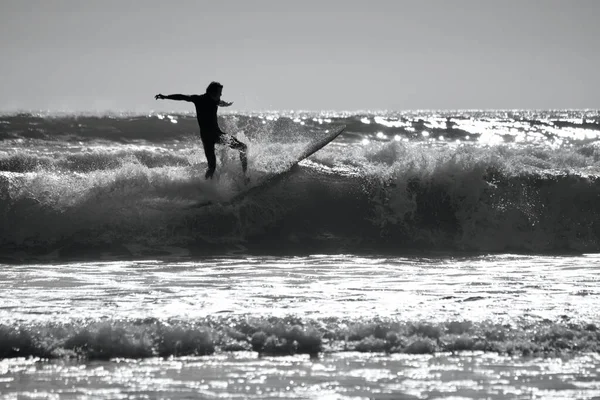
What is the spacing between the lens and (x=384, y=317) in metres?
6.27

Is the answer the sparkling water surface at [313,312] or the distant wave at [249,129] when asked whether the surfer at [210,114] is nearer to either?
the sparkling water surface at [313,312]

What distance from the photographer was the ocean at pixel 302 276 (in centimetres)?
532

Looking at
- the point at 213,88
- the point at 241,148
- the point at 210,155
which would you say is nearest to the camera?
the point at 213,88

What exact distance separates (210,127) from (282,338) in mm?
5875

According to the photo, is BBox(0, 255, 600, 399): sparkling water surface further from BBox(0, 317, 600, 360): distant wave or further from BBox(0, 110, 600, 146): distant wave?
BBox(0, 110, 600, 146): distant wave

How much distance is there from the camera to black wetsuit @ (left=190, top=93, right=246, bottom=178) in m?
11.2

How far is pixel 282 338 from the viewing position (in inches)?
233

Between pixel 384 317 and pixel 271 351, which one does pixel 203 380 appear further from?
pixel 384 317

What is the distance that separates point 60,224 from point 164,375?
6.67 m

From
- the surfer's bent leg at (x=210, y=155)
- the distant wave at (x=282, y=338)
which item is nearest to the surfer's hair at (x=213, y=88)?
the surfer's bent leg at (x=210, y=155)

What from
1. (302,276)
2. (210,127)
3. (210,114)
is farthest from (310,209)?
(302,276)

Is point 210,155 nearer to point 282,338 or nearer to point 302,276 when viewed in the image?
point 302,276

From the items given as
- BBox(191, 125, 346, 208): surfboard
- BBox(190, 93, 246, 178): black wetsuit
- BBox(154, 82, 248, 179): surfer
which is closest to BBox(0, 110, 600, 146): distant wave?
BBox(191, 125, 346, 208): surfboard

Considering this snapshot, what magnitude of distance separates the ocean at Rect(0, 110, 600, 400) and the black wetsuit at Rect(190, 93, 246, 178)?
2.59ft
